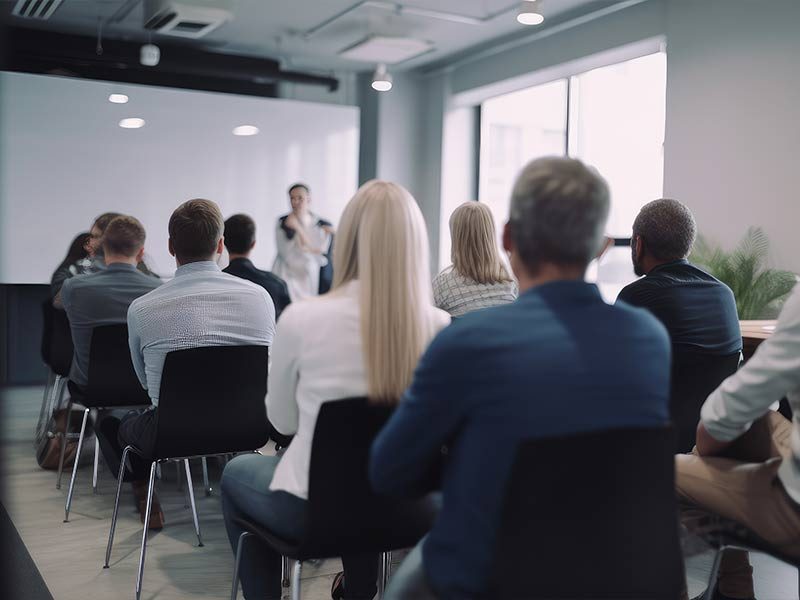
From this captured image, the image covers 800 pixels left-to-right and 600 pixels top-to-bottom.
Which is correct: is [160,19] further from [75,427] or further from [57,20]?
[75,427]

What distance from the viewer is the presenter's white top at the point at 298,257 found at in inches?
285

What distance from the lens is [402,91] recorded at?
8281 mm

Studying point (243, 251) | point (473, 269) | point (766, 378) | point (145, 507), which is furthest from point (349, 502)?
point (243, 251)

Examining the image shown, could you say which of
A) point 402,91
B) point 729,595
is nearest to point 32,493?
point 729,595

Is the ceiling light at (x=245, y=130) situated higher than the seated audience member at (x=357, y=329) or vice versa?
the ceiling light at (x=245, y=130)

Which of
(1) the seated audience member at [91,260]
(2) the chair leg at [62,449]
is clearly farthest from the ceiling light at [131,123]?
(2) the chair leg at [62,449]

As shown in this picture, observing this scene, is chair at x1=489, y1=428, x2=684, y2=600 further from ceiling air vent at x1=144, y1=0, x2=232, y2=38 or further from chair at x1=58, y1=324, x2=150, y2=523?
ceiling air vent at x1=144, y1=0, x2=232, y2=38

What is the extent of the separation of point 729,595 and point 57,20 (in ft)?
21.4

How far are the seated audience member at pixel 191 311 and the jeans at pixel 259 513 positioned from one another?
1.88ft

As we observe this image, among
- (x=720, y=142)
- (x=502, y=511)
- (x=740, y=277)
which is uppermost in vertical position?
(x=720, y=142)

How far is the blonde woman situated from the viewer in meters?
3.00

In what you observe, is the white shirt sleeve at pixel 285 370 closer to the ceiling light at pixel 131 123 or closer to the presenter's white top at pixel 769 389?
the presenter's white top at pixel 769 389

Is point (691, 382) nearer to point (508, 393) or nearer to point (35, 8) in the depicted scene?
point (508, 393)

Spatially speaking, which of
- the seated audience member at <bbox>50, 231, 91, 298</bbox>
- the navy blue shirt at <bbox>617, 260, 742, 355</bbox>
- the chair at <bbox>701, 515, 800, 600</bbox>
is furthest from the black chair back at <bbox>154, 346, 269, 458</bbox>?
the seated audience member at <bbox>50, 231, 91, 298</bbox>
